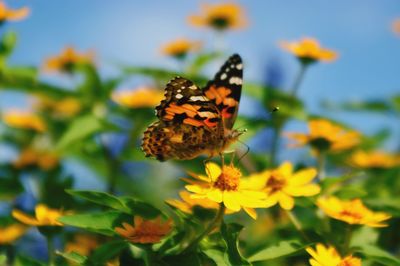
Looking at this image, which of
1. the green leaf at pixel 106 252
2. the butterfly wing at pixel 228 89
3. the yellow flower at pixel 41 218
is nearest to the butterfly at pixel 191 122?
the butterfly wing at pixel 228 89

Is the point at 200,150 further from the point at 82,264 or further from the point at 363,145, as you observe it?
the point at 363,145

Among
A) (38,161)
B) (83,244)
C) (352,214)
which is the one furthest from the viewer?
(38,161)

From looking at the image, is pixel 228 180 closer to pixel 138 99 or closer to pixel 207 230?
pixel 207 230

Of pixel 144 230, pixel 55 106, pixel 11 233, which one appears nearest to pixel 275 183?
pixel 144 230

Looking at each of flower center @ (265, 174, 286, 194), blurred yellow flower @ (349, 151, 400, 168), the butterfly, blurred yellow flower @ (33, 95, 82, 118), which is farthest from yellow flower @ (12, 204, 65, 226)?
blurred yellow flower @ (33, 95, 82, 118)

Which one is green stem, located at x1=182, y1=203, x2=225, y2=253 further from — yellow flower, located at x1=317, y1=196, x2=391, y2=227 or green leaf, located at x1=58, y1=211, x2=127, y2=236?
yellow flower, located at x1=317, y1=196, x2=391, y2=227

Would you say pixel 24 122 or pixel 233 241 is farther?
pixel 24 122
